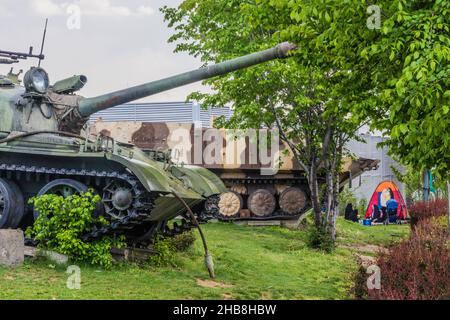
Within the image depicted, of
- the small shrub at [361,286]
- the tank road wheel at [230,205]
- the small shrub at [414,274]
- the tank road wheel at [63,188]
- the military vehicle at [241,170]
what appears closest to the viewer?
the small shrub at [414,274]

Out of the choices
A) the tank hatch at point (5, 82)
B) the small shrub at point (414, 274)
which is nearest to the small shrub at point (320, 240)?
the small shrub at point (414, 274)

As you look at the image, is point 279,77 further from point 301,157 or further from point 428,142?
point 428,142

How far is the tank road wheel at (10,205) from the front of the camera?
446 inches

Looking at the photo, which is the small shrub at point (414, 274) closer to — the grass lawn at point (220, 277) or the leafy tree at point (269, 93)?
the grass lawn at point (220, 277)

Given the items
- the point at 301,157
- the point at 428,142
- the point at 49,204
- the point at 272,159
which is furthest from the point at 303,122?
the point at 428,142

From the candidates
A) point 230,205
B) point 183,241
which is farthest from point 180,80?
point 230,205

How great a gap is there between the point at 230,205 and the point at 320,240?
7002 millimetres

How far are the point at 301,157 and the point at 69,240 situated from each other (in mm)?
9633

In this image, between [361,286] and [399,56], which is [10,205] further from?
[399,56]

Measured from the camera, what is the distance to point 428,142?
739 centimetres

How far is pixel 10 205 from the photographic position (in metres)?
11.4

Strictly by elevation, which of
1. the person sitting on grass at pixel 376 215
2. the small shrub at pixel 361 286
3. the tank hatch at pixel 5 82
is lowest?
the small shrub at pixel 361 286

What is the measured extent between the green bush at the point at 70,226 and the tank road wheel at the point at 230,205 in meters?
12.4

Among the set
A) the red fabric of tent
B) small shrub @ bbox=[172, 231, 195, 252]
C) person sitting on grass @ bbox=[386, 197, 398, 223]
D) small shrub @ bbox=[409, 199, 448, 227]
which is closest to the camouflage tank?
small shrub @ bbox=[172, 231, 195, 252]
